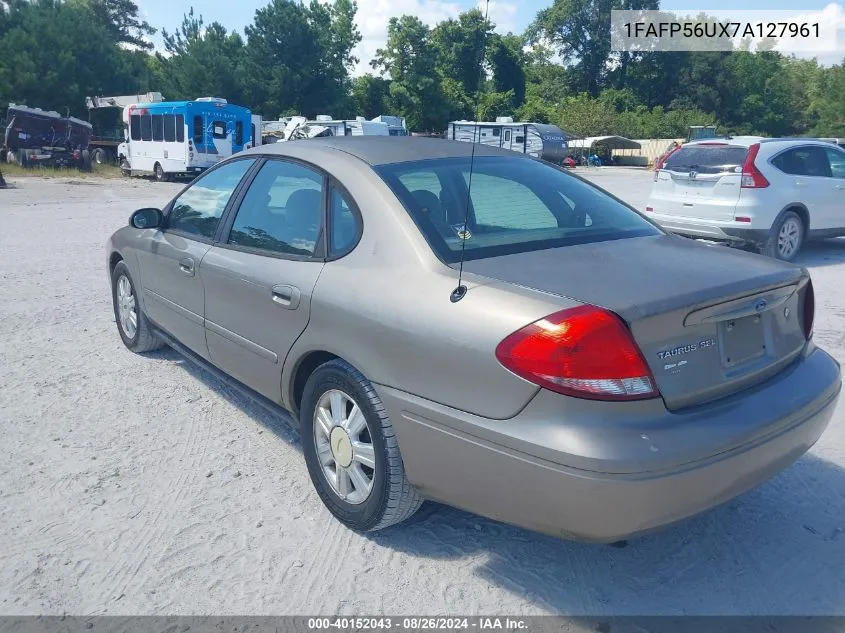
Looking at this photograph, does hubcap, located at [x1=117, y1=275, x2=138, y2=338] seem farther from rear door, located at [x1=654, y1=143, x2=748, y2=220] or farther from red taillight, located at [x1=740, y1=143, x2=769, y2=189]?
red taillight, located at [x1=740, y1=143, x2=769, y2=189]

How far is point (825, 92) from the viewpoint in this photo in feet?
234

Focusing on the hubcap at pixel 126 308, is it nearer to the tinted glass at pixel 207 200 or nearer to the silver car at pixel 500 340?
the tinted glass at pixel 207 200

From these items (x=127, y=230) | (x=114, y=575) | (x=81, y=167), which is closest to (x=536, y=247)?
(x=114, y=575)

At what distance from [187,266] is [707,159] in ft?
24.2

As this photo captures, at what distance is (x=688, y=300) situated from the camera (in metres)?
2.42

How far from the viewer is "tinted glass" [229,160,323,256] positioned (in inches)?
130

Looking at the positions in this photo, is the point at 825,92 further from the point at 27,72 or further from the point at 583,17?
the point at 27,72

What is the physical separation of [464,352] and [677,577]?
1.27 meters

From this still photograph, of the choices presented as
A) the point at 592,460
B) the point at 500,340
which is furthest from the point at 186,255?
the point at 592,460

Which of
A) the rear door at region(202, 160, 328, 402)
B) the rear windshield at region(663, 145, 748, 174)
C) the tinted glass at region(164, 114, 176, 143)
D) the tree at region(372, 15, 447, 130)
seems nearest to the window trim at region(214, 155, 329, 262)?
the rear door at region(202, 160, 328, 402)

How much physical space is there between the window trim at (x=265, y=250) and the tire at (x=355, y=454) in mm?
527

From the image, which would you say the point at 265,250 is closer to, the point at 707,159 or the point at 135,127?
the point at 707,159

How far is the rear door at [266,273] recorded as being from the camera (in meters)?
3.20

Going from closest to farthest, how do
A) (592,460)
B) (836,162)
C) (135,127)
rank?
1. (592,460)
2. (836,162)
3. (135,127)
